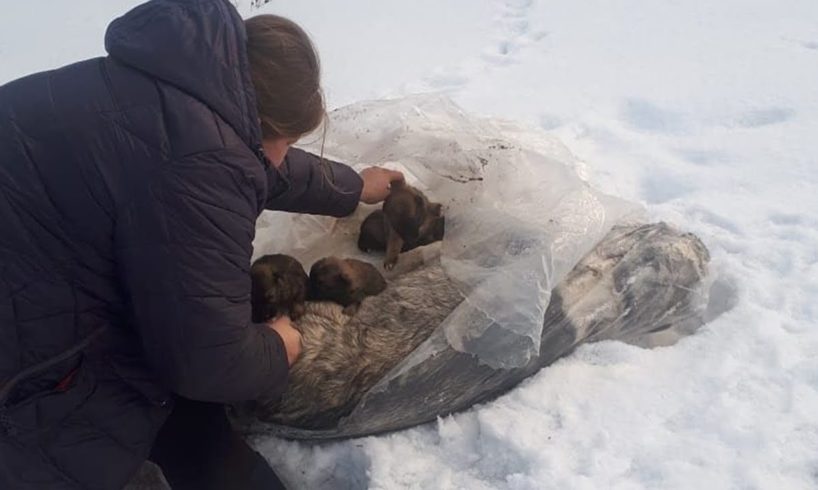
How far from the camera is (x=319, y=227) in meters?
3.57

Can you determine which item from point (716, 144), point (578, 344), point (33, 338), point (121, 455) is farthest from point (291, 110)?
point (716, 144)

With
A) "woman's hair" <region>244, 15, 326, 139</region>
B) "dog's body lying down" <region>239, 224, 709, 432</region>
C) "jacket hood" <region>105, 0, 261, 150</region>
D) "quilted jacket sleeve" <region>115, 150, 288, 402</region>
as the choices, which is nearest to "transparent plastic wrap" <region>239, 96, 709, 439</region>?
"dog's body lying down" <region>239, 224, 709, 432</region>

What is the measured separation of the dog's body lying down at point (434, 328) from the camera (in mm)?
2801

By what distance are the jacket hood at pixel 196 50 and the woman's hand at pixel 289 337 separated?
2.75ft

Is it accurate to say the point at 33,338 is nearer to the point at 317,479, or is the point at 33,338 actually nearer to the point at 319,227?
the point at 317,479

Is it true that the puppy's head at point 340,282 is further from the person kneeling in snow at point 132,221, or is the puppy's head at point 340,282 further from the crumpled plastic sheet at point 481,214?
the person kneeling in snow at point 132,221

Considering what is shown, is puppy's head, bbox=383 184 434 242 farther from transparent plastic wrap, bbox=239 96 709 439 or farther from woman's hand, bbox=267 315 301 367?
woman's hand, bbox=267 315 301 367

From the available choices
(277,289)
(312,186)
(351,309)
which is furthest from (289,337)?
(312,186)

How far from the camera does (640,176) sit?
4551 mm

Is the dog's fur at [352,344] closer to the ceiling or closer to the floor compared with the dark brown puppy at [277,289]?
closer to the floor

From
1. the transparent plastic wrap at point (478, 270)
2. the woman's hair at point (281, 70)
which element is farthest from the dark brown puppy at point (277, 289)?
the woman's hair at point (281, 70)

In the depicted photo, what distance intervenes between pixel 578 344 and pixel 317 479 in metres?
1.11

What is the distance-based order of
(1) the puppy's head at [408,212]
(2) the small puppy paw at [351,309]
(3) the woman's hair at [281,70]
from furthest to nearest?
(1) the puppy's head at [408,212]
(2) the small puppy paw at [351,309]
(3) the woman's hair at [281,70]

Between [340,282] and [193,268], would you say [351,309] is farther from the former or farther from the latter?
[193,268]
